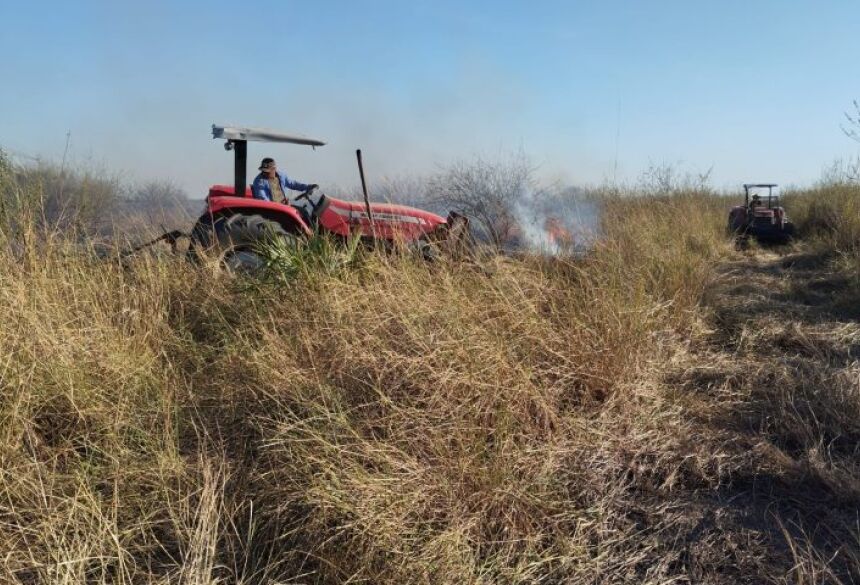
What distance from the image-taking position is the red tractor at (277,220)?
4.38 metres

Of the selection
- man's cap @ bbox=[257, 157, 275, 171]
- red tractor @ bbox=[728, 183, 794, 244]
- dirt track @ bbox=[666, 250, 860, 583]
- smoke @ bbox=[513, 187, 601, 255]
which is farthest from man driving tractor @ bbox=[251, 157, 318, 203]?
red tractor @ bbox=[728, 183, 794, 244]

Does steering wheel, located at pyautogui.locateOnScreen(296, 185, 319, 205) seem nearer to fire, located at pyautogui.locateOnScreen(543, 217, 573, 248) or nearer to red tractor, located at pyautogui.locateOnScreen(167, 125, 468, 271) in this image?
red tractor, located at pyautogui.locateOnScreen(167, 125, 468, 271)

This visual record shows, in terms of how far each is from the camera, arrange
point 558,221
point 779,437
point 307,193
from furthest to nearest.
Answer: point 558,221 < point 307,193 < point 779,437

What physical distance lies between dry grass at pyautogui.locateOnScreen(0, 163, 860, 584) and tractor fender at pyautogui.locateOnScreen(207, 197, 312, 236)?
173 cm

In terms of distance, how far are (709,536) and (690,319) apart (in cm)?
209

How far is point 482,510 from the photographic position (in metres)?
1.77

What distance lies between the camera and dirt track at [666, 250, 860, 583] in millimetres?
1716

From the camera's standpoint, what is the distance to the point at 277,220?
16.6ft

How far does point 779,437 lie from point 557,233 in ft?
10.3

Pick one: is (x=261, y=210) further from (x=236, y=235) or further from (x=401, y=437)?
(x=401, y=437)

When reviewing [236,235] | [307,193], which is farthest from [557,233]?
[236,235]

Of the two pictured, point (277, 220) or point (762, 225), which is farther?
point (762, 225)

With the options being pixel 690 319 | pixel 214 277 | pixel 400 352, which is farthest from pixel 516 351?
pixel 214 277

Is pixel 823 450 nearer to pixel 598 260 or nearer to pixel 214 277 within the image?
pixel 598 260
